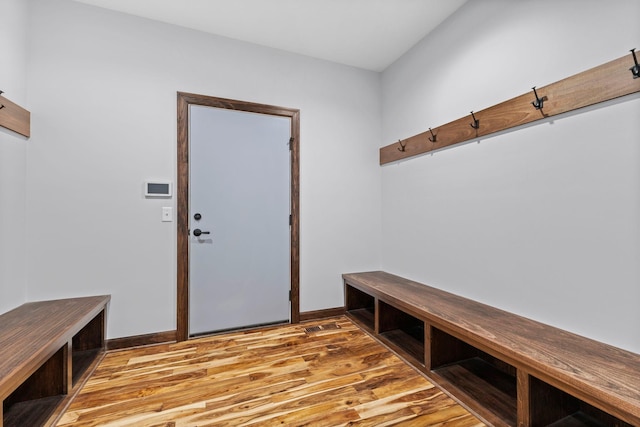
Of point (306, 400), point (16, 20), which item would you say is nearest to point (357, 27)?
point (16, 20)

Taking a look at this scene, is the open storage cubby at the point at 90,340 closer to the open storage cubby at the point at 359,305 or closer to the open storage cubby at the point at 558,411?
the open storage cubby at the point at 359,305

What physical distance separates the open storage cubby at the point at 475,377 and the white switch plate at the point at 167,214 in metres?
2.23

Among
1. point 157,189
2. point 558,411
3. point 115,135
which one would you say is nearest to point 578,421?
point 558,411

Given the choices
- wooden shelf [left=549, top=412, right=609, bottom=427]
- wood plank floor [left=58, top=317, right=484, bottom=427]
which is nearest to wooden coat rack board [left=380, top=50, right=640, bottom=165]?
wooden shelf [left=549, top=412, right=609, bottom=427]

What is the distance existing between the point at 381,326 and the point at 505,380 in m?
0.97

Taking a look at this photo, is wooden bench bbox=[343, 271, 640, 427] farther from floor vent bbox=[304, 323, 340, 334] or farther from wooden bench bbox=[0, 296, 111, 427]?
wooden bench bbox=[0, 296, 111, 427]

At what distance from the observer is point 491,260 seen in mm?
2025

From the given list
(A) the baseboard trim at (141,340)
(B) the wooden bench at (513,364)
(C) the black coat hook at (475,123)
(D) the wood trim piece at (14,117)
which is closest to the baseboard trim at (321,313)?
(B) the wooden bench at (513,364)

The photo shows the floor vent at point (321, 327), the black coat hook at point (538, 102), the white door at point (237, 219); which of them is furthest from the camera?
the floor vent at point (321, 327)

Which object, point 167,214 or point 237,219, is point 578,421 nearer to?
point 237,219

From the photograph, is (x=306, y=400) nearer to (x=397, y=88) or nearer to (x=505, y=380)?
(x=505, y=380)

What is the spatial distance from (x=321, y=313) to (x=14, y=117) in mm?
2878

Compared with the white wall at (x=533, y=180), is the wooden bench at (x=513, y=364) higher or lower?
lower

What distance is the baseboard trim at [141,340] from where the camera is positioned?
2.27 meters
